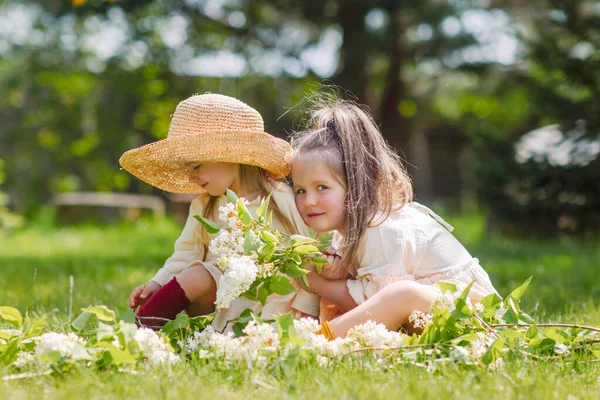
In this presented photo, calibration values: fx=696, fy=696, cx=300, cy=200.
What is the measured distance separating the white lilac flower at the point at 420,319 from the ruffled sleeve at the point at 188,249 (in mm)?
1113

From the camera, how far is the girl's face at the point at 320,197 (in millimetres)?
2850

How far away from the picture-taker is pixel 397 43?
376 inches

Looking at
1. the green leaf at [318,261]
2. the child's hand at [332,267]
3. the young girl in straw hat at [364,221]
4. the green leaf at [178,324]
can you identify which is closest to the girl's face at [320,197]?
the young girl in straw hat at [364,221]

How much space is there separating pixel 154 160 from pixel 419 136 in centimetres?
1819

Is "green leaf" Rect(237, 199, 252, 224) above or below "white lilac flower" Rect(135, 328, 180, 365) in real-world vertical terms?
above

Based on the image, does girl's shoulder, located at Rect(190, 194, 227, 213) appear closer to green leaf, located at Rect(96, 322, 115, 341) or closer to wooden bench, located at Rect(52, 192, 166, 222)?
green leaf, located at Rect(96, 322, 115, 341)

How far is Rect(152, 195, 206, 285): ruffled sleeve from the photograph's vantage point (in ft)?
10.4

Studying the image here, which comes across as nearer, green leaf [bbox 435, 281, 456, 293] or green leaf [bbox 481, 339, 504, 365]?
green leaf [bbox 481, 339, 504, 365]

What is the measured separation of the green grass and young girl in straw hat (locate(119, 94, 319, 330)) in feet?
1.67

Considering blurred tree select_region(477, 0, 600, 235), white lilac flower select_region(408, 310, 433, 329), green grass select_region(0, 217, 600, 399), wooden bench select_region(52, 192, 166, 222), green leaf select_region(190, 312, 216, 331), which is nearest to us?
green grass select_region(0, 217, 600, 399)

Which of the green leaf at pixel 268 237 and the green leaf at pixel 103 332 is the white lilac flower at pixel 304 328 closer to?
the green leaf at pixel 268 237

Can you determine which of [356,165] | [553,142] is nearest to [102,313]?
[356,165]

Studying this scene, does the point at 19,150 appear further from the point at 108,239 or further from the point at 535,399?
the point at 535,399

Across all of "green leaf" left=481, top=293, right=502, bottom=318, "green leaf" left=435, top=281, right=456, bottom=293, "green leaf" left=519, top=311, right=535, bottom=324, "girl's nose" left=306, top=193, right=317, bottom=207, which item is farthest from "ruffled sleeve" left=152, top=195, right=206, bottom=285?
"green leaf" left=519, top=311, right=535, bottom=324
